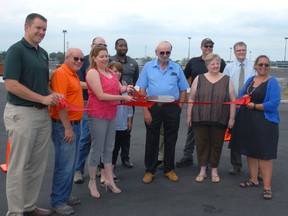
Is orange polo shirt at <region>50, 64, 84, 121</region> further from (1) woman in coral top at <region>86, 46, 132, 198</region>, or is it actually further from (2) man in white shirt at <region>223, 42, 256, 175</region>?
(2) man in white shirt at <region>223, 42, 256, 175</region>

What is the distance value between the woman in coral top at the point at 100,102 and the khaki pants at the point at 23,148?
769mm

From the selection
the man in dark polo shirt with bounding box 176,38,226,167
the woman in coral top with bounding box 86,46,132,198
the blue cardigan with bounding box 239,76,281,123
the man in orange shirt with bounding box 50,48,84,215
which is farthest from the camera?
the man in dark polo shirt with bounding box 176,38,226,167

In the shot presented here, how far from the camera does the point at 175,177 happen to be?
5.05 m

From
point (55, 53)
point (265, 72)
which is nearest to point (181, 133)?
point (265, 72)

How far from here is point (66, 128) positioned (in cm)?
355

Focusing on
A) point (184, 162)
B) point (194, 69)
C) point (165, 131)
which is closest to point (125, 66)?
point (194, 69)

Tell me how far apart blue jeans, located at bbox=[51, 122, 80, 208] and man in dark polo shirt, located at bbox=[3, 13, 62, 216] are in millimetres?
183

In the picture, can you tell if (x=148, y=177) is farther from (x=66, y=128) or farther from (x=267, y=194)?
(x=66, y=128)

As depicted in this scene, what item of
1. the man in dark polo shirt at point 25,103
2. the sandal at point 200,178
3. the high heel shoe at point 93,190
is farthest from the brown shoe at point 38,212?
the sandal at point 200,178

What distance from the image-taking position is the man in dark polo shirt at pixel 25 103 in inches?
123

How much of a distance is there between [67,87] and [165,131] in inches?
75.8

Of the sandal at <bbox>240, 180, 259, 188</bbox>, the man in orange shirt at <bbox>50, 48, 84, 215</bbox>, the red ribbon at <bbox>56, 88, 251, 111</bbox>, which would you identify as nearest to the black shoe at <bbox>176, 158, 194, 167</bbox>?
the sandal at <bbox>240, 180, 259, 188</bbox>

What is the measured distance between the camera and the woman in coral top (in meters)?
4.07

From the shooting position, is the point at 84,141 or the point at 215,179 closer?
the point at 84,141
